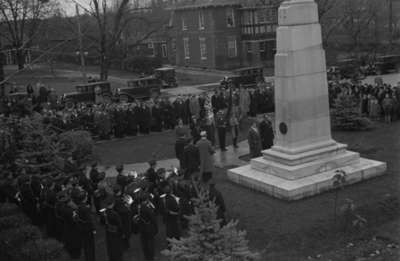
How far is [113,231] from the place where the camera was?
973cm

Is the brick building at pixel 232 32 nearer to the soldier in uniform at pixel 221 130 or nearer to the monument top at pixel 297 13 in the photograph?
the soldier in uniform at pixel 221 130

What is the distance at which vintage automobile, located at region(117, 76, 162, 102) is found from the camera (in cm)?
2908

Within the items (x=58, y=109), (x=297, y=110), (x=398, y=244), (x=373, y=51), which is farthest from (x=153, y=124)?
(x=373, y=51)

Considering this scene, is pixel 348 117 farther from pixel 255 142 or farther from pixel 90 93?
pixel 90 93

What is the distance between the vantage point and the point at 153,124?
21.6 metres

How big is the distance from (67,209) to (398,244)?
619cm

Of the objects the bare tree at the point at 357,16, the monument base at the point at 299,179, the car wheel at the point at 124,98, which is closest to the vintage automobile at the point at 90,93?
the car wheel at the point at 124,98

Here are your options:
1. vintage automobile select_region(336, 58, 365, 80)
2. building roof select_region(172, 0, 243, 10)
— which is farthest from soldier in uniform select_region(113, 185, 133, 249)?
building roof select_region(172, 0, 243, 10)

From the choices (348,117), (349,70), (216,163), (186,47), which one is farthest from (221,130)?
(186,47)

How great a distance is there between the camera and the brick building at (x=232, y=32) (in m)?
45.1

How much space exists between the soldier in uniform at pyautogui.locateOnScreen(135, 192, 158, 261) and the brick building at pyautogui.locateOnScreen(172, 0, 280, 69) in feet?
120

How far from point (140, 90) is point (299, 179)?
18681 millimetres

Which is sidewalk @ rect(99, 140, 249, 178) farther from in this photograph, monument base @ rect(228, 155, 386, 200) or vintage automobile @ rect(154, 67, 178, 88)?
vintage automobile @ rect(154, 67, 178, 88)

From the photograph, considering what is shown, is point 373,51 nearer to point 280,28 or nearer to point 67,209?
point 280,28
